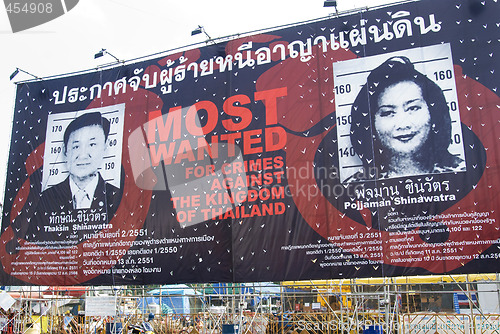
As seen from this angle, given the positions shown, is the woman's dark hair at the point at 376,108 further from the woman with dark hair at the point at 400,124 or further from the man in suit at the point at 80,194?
the man in suit at the point at 80,194

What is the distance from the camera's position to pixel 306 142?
7.86 m

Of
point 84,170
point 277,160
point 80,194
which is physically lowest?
point 80,194

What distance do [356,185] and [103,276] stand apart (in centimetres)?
503

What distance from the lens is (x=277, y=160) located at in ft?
26.3

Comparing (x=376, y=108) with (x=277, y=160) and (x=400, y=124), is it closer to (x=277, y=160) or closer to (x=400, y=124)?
(x=400, y=124)

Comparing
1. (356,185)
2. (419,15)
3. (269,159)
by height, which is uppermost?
(419,15)

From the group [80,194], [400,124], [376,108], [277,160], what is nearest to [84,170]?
[80,194]

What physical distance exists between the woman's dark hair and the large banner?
0.07 ft

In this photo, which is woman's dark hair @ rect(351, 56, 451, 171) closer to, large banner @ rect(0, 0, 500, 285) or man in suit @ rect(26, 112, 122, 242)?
large banner @ rect(0, 0, 500, 285)

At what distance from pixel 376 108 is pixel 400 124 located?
1.51ft

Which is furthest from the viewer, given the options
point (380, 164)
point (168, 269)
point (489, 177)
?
point (168, 269)

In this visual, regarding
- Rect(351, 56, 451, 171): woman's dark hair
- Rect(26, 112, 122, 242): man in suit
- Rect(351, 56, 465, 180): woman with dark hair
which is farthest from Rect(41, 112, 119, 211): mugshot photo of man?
Rect(351, 56, 465, 180): woman with dark hair

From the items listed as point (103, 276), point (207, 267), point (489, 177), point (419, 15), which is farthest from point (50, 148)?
point (489, 177)

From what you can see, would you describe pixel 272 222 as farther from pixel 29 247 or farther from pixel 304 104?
pixel 29 247
